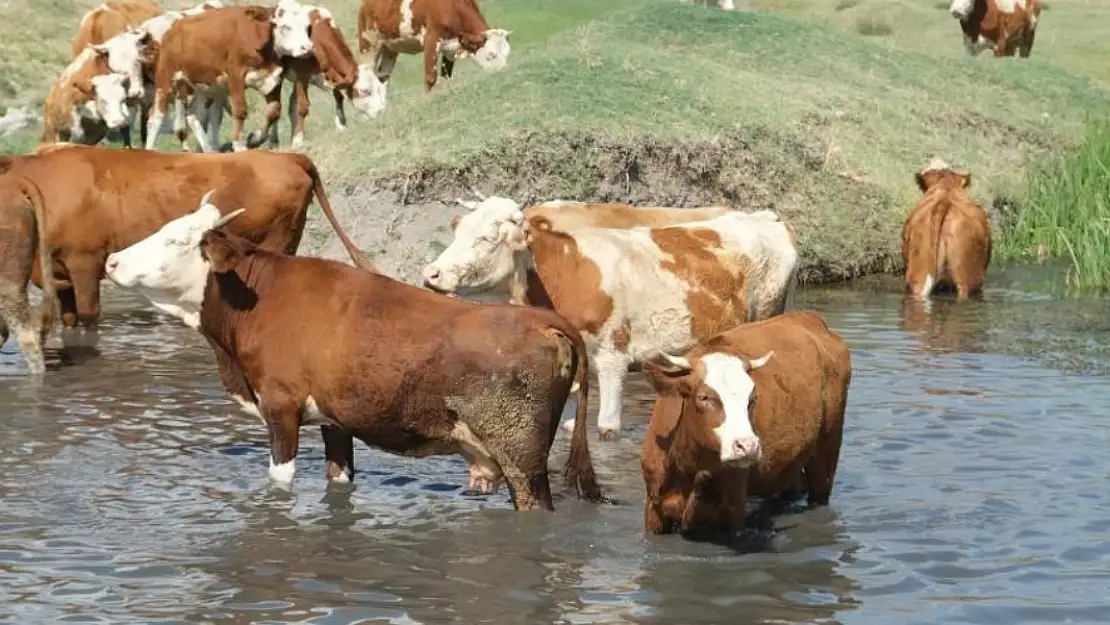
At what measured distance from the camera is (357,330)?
27.8 feet

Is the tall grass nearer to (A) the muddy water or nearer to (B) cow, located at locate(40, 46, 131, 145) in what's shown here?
(A) the muddy water

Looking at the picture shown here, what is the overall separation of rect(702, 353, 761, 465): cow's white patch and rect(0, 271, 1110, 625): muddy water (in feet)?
2.01

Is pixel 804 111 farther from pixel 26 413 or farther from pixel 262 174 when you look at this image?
pixel 26 413

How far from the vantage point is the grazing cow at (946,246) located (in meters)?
15.6

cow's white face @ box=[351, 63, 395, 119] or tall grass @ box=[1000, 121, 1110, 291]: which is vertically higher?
cow's white face @ box=[351, 63, 395, 119]

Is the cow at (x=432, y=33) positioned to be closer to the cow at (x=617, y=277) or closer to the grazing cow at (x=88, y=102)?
the grazing cow at (x=88, y=102)

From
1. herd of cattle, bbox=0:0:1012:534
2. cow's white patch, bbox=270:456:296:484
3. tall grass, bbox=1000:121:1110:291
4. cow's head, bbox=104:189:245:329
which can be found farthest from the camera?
tall grass, bbox=1000:121:1110:291

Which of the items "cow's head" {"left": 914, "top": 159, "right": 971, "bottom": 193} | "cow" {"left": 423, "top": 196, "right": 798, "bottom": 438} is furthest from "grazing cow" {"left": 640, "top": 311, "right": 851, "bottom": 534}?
"cow's head" {"left": 914, "top": 159, "right": 971, "bottom": 193}

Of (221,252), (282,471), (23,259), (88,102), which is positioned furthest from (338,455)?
(88,102)

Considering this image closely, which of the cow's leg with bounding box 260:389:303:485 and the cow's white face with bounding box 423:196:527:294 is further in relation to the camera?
the cow's white face with bounding box 423:196:527:294

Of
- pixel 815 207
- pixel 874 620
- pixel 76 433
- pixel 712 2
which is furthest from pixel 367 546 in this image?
pixel 712 2

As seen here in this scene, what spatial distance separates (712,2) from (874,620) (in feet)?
87.6

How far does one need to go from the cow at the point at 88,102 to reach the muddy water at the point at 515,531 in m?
9.61

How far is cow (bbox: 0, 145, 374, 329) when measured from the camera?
1245cm
